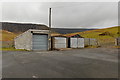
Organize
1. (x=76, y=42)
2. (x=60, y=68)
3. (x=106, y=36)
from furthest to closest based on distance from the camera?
(x=106, y=36), (x=76, y=42), (x=60, y=68)

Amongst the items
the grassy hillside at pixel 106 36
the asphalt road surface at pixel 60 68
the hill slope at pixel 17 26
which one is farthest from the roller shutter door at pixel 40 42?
the hill slope at pixel 17 26

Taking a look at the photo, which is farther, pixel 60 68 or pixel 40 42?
pixel 40 42

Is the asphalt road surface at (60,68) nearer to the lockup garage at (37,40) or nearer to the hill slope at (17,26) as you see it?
the lockup garage at (37,40)

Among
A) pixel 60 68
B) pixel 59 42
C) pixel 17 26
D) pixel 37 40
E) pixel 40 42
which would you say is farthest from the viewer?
pixel 17 26

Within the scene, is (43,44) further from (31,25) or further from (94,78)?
(31,25)

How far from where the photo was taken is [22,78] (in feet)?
10.9

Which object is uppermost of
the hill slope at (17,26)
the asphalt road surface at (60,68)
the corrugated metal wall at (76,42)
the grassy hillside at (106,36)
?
the hill slope at (17,26)

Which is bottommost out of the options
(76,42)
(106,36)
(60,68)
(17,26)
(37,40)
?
(60,68)

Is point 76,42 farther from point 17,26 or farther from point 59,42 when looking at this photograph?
point 17,26

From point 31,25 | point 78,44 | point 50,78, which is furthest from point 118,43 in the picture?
point 31,25

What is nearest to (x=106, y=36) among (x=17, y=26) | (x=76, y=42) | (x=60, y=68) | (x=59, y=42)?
(x=76, y=42)

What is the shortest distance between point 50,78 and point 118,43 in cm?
2256

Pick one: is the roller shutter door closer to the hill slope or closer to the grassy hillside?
the grassy hillside

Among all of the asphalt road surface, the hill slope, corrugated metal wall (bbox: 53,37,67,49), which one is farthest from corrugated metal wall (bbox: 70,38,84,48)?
the hill slope
